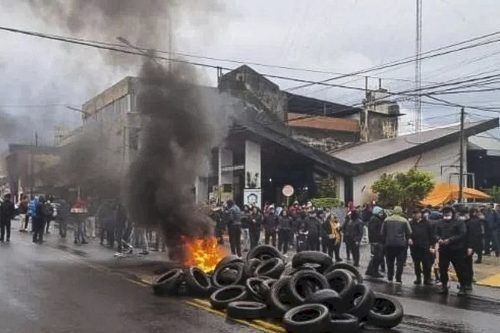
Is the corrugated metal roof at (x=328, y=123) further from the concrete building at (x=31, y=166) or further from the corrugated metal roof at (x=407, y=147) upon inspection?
the concrete building at (x=31, y=166)

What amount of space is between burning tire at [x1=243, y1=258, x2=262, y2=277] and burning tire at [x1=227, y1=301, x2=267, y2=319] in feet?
4.92

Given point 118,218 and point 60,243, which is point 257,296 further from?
point 60,243

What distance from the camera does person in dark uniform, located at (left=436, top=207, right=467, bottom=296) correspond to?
1088cm

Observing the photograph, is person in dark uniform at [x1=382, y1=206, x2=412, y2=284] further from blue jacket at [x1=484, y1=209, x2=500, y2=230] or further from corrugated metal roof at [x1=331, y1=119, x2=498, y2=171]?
corrugated metal roof at [x1=331, y1=119, x2=498, y2=171]

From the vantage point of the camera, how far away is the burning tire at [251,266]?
32.0 feet

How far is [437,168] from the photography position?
1264 inches

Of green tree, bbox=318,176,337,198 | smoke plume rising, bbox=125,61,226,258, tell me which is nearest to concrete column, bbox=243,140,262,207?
green tree, bbox=318,176,337,198

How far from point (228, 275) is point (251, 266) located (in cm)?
41

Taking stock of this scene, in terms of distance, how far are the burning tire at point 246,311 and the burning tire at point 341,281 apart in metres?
1.00

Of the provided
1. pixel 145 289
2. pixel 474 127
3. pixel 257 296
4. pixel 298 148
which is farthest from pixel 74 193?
pixel 257 296

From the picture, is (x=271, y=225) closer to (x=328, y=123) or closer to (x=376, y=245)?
(x=376, y=245)

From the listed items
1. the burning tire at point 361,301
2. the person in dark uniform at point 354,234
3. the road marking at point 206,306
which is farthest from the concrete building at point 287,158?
the burning tire at point 361,301

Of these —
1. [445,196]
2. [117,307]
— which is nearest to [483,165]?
[445,196]

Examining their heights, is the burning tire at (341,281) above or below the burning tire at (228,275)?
above
